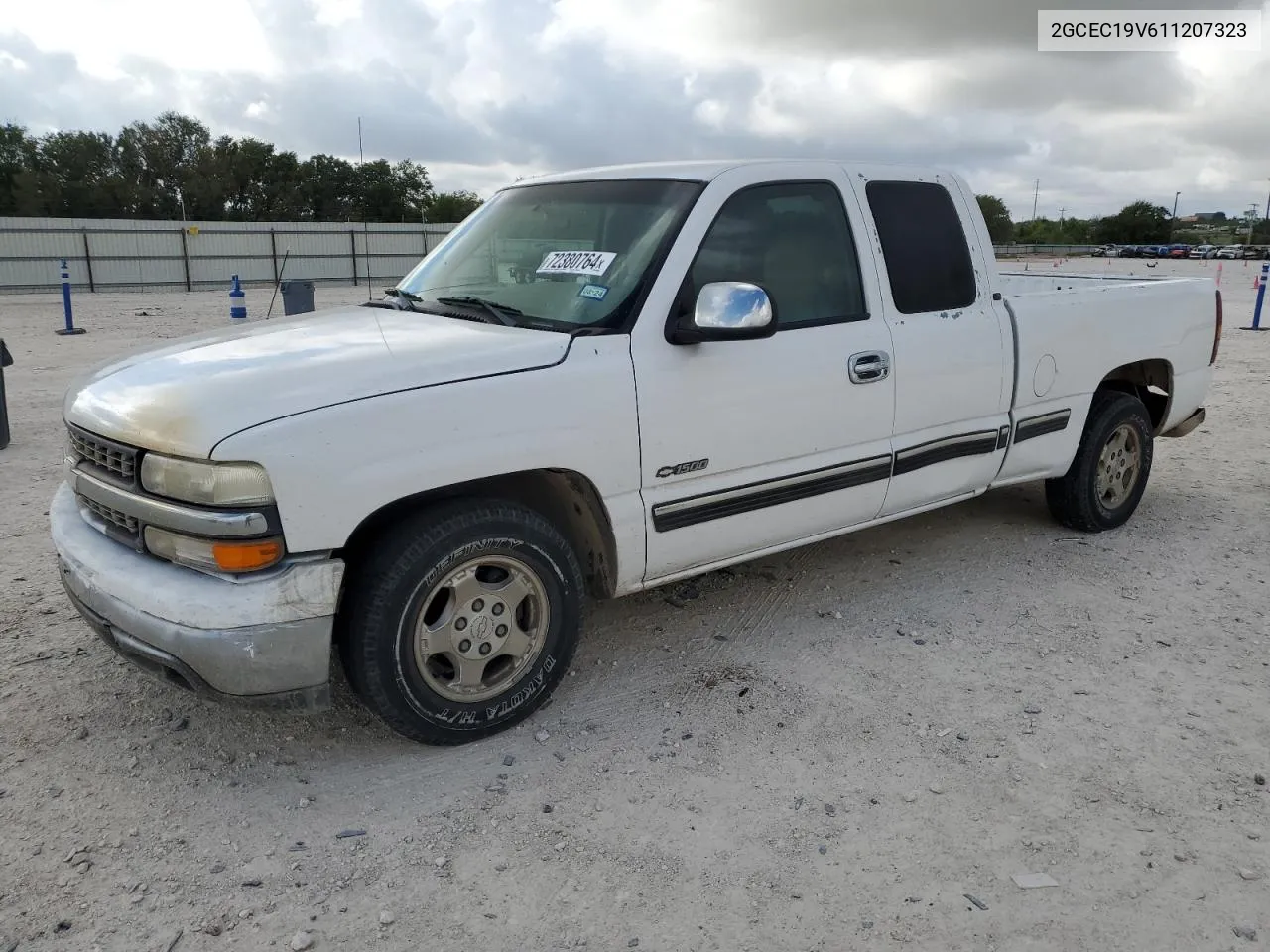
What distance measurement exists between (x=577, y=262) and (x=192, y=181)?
58.3 m

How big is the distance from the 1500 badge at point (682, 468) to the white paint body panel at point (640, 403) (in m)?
0.03

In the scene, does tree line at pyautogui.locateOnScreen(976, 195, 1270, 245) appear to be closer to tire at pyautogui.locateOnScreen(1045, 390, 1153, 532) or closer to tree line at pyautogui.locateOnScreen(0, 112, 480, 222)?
tree line at pyautogui.locateOnScreen(0, 112, 480, 222)

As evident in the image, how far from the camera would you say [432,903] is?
2.57 meters

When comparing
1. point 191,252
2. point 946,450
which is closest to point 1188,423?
point 946,450

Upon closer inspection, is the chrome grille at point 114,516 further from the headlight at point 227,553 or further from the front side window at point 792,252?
the front side window at point 792,252

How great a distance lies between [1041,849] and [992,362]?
7.72 ft

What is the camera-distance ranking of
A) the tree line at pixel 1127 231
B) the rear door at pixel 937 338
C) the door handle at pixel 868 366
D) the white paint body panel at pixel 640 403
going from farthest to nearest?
the tree line at pixel 1127 231
the rear door at pixel 937 338
the door handle at pixel 868 366
the white paint body panel at pixel 640 403

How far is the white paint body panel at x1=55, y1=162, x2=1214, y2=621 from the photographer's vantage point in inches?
110

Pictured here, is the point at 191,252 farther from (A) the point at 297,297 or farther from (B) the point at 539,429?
(B) the point at 539,429

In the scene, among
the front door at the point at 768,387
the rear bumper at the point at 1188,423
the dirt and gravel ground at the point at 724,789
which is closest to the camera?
the dirt and gravel ground at the point at 724,789

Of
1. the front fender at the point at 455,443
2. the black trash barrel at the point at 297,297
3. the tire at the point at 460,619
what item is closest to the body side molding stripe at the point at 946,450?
the front fender at the point at 455,443

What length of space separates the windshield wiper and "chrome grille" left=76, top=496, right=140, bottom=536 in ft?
4.51

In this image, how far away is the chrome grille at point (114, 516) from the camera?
3006 millimetres

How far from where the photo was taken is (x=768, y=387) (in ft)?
11.9
